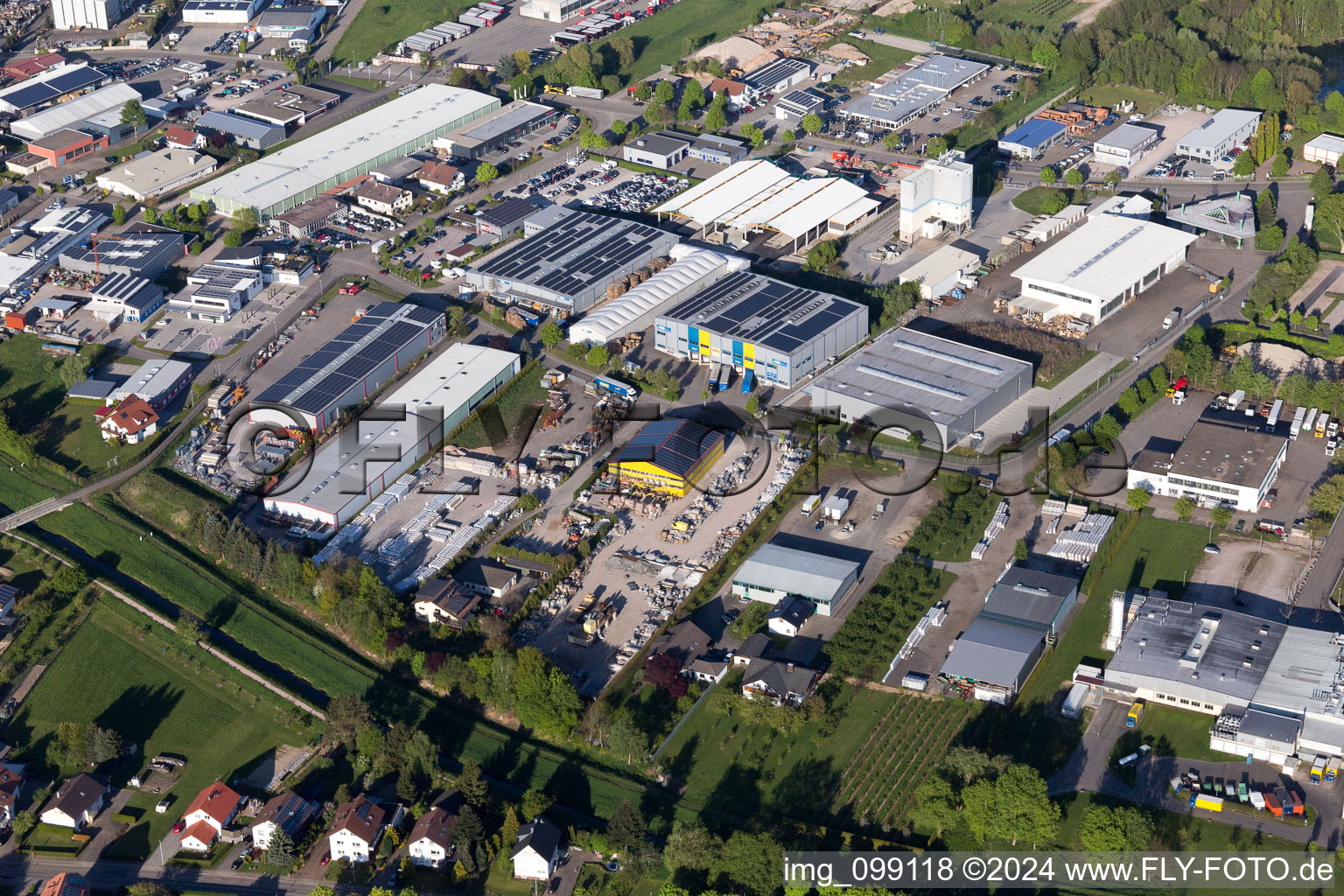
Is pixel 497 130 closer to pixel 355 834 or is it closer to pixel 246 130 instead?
pixel 246 130

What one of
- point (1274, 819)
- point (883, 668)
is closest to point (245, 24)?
point (883, 668)

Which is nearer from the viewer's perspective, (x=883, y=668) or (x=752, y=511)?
(x=883, y=668)

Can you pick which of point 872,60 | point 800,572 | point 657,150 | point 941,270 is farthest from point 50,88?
point 800,572

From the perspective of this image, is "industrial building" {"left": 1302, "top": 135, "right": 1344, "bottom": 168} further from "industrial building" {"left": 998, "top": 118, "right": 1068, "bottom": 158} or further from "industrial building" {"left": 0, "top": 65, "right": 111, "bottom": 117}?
"industrial building" {"left": 0, "top": 65, "right": 111, "bottom": 117}

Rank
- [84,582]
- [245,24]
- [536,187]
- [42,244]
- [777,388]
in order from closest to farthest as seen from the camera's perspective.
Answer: [84,582] < [777,388] < [42,244] < [536,187] < [245,24]

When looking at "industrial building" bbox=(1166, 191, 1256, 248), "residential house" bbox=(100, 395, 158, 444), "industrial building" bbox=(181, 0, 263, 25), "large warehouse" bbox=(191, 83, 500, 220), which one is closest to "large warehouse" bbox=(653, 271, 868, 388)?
"industrial building" bbox=(1166, 191, 1256, 248)

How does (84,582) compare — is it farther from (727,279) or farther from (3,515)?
(727,279)
